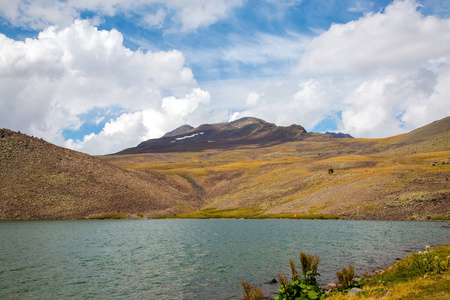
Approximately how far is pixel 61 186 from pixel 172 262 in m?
108

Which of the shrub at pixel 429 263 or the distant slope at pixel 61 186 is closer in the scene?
the shrub at pixel 429 263

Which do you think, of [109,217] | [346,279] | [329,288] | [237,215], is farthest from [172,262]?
→ [109,217]

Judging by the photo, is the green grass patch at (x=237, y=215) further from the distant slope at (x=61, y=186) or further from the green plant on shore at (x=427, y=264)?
the green plant on shore at (x=427, y=264)

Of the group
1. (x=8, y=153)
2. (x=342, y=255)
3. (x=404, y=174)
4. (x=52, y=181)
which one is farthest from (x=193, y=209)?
(x=342, y=255)

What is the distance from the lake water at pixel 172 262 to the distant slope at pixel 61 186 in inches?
2594

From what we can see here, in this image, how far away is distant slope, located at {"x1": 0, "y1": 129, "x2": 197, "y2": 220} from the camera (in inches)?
4547

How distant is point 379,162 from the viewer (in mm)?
170375

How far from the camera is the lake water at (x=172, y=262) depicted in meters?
28.0

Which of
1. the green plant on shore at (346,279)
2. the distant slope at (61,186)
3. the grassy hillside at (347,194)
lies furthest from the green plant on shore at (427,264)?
the distant slope at (61,186)

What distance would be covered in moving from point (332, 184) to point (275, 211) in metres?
28.8

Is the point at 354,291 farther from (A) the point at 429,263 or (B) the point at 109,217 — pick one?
(B) the point at 109,217

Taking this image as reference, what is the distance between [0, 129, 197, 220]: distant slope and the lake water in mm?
65888

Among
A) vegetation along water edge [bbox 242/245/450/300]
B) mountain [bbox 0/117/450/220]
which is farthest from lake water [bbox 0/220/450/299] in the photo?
mountain [bbox 0/117/450/220]

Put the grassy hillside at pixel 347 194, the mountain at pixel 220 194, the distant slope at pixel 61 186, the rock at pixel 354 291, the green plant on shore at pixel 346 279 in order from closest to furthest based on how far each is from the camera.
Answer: the rock at pixel 354 291 < the green plant on shore at pixel 346 279 < the grassy hillside at pixel 347 194 < the mountain at pixel 220 194 < the distant slope at pixel 61 186
